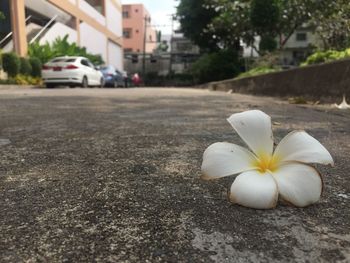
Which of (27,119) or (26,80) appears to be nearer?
(27,119)

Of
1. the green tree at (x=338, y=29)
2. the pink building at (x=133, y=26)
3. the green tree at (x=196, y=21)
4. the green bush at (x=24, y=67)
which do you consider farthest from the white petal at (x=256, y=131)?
the pink building at (x=133, y=26)

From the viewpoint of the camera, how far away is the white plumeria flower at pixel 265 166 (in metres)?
1.31

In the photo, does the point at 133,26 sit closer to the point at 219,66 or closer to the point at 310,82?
the point at 219,66

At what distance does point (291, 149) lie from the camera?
1.42m

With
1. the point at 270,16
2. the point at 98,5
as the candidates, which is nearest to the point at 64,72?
the point at 270,16

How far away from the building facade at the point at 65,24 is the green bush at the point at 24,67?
1.23 m

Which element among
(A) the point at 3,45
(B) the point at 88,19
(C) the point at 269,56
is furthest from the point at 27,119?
(B) the point at 88,19

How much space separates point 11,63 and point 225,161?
17394 millimetres

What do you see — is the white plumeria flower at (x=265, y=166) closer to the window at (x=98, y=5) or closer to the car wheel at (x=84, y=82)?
the car wheel at (x=84, y=82)

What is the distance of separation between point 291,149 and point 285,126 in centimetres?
192

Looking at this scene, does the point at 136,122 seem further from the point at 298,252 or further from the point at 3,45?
the point at 3,45

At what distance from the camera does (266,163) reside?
1.41 m

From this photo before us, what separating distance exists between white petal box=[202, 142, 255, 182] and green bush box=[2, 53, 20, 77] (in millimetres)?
17194

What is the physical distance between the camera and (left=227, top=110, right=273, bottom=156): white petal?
1.44 metres
